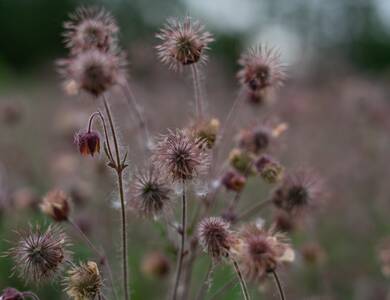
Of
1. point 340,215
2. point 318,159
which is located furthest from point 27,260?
point 318,159

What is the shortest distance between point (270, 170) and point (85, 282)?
0.75m

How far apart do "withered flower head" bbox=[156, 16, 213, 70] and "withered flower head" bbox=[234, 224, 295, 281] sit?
0.57 meters

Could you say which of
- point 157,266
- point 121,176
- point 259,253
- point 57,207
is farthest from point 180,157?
point 157,266

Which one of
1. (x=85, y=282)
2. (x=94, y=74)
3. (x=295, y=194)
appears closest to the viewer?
(x=94, y=74)

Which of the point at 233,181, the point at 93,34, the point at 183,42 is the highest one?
the point at 93,34

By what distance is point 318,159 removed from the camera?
484cm

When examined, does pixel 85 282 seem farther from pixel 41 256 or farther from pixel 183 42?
pixel 183 42

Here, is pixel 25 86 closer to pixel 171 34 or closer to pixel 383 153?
pixel 383 153

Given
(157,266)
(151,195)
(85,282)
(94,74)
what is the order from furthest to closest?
(157,266) → (151,195) → (85,282) → (94,74)

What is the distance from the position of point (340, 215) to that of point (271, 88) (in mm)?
2234

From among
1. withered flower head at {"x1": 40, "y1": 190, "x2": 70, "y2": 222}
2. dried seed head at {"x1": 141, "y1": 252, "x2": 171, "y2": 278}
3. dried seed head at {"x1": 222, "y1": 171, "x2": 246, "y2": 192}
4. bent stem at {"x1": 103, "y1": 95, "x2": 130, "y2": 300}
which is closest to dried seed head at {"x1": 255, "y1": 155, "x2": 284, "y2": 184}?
dried seed head at {"x1": 222, "y1": 171, "x2": 246, "y2": 192}

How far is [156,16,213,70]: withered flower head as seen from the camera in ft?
6.46

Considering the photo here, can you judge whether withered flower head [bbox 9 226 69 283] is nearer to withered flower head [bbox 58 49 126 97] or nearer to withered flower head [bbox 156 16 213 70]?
withered flower head [bbox 58 49 126 97]

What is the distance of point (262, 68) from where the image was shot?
214cm
